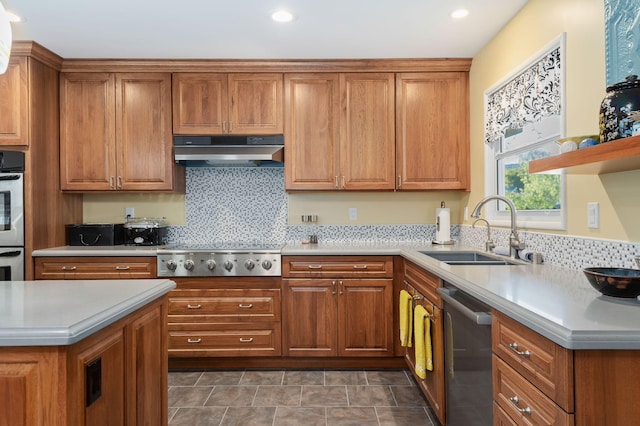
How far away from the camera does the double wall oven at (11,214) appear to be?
2969 millimetres

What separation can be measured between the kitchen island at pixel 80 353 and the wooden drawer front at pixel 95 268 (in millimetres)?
1430

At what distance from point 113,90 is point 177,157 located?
823 mm

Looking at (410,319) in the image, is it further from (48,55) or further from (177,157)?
(48,55)

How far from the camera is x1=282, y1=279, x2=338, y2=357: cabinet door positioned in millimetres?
3066

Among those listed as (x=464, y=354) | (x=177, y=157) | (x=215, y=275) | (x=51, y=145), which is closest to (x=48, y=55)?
(x=51, y=145)

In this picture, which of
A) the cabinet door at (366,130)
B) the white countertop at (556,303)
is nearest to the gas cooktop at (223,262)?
the cabinet door at (366,130)

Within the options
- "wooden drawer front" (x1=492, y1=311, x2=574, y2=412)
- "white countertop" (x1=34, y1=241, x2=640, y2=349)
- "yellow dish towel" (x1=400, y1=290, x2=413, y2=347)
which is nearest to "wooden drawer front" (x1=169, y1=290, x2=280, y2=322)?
"yellow dish towel" (x1=400, y1=290, x2=413, y2=347)

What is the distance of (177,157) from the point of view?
328cm

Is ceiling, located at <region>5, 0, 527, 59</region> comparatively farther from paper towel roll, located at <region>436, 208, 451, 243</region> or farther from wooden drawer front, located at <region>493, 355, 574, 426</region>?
wooden drawer front, located at <region>493, 355, 574, 426</region>

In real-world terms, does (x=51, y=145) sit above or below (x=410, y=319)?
above

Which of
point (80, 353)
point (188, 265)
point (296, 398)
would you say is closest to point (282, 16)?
point (188, 265)

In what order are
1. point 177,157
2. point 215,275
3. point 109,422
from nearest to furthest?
point 109,422, point 215,275, point 177,157

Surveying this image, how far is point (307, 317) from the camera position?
10.1 feet

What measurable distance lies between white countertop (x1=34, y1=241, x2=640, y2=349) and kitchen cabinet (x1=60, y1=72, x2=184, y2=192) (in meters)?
2.46
